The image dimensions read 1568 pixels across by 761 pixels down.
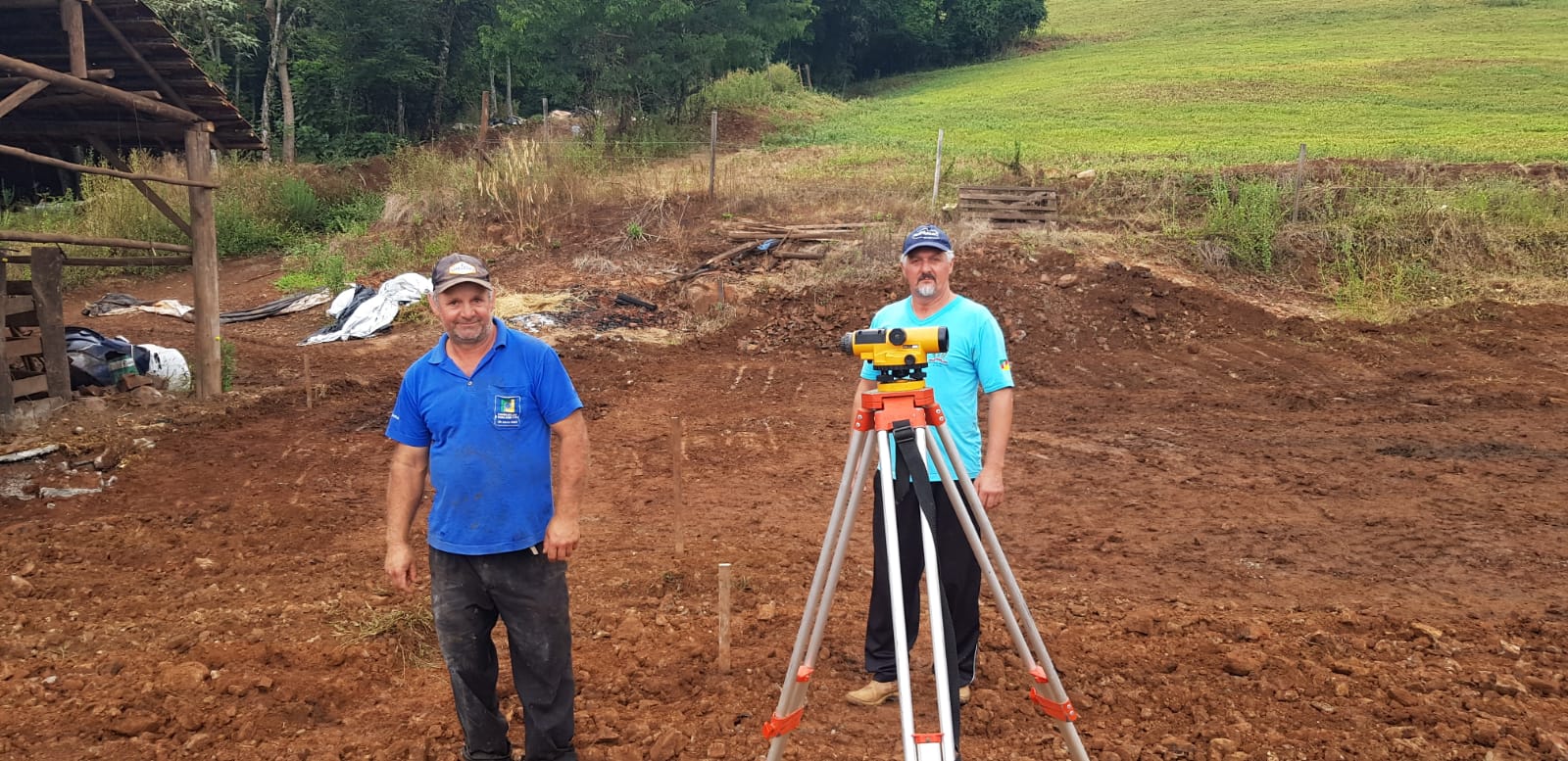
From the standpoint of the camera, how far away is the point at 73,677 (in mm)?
4066

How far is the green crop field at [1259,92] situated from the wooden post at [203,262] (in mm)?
13834

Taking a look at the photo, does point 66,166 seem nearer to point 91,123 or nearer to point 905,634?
point 91,123

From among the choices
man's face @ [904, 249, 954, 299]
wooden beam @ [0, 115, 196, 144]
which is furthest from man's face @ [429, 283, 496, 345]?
wooden beam @ [0, 115, 196, 144]

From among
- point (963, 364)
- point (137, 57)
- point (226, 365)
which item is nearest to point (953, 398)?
point (963, 364)

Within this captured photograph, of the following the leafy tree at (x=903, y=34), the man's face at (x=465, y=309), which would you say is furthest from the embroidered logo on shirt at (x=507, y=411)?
the leafy tree at (x=903, y=34)

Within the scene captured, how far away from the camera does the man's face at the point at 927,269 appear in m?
3.42

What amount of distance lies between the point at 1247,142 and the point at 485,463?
864 inches

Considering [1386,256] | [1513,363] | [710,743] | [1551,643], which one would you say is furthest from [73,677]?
[1386,256]

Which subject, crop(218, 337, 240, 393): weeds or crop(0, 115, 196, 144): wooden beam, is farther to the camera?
crop(218, 337, 240, 393): weeds

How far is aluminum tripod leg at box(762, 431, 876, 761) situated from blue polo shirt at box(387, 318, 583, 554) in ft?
3.25

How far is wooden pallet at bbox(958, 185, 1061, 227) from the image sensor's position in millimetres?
15047

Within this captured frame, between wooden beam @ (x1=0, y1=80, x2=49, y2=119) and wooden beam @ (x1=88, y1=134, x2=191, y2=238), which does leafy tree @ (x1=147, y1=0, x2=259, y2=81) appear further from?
wooden beam @ (x1=0, y1=80, x2=49, y2=119)

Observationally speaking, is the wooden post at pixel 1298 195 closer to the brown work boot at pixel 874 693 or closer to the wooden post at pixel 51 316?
the brown work boot at pixel 874 693

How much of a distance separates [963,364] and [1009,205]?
12.5 metres
